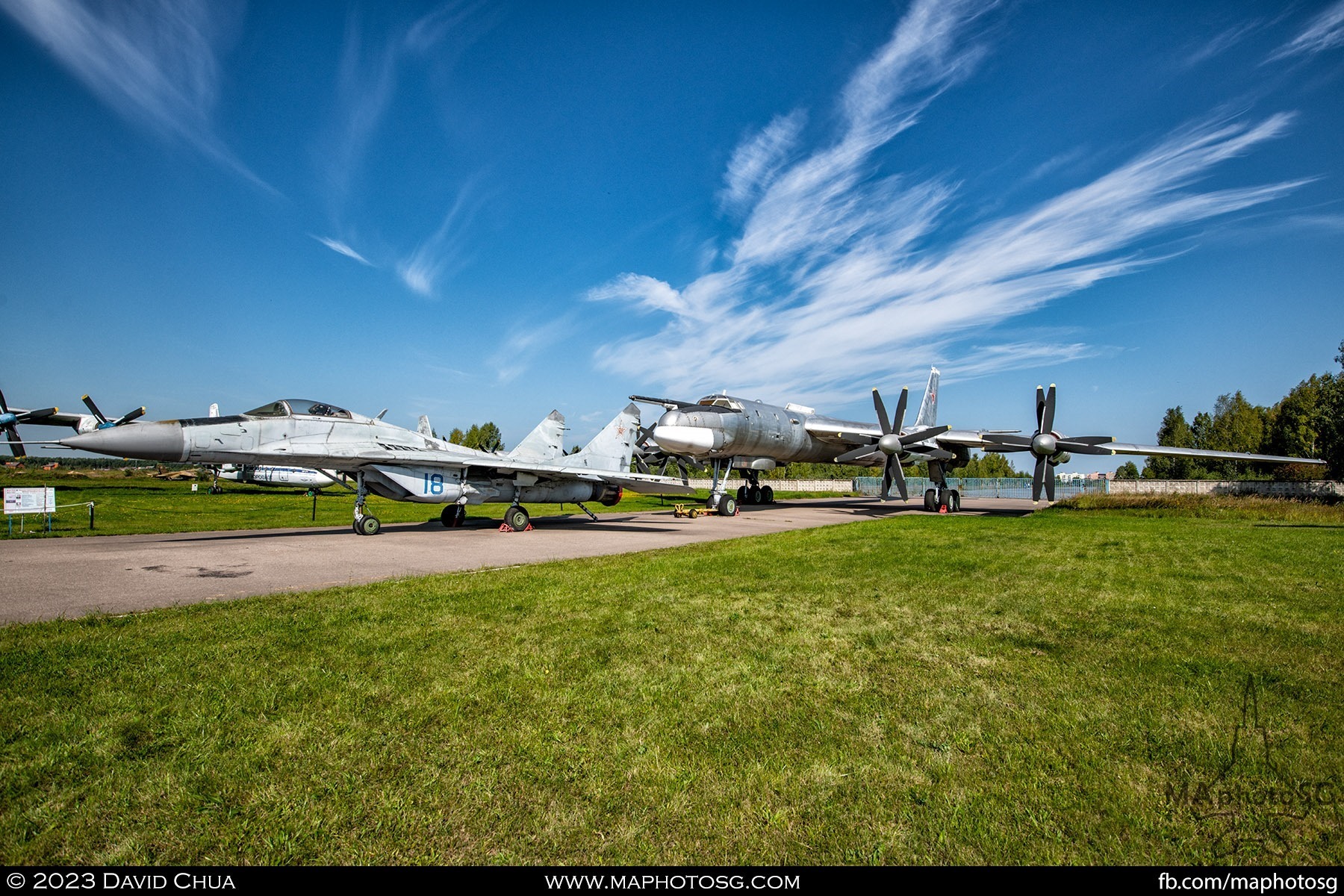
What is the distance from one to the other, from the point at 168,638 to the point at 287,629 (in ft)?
2.55

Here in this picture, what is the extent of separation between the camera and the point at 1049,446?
2031 centimetres

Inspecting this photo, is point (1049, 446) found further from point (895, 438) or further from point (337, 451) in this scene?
point (337, 451)

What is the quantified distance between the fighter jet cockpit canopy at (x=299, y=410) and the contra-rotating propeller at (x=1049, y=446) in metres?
21.7

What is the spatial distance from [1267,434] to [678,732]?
78874mm

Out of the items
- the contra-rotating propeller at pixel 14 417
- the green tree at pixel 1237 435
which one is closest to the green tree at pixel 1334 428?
the green tree at pixel 1237 435

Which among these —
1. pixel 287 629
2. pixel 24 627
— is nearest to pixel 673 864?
pixel 287 629


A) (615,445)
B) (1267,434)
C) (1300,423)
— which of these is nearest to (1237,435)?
(1267,434)

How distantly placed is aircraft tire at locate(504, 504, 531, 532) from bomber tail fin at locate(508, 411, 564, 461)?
3319 mm

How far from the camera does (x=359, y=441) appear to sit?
13883mm

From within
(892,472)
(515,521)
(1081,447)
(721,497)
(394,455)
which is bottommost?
(515,521)

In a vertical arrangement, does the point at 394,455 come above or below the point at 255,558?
above
